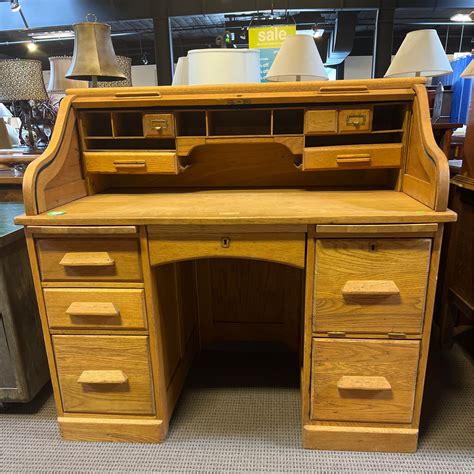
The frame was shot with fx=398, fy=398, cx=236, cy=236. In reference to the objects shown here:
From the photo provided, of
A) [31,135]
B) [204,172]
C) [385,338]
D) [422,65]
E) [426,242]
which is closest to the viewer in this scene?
[426,242]

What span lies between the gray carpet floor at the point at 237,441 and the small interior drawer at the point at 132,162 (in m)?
0.97

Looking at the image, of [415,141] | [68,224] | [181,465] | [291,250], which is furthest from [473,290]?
[68,224]

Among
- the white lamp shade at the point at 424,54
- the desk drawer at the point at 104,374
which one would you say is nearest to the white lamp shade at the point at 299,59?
the white lamp shade at the point at 424,54

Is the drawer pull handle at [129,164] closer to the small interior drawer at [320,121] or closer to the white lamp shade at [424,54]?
the small interior drawer at [320,121]

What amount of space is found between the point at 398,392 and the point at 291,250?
2.01 feet

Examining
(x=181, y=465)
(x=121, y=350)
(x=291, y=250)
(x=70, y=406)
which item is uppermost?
(x=291, y=250)

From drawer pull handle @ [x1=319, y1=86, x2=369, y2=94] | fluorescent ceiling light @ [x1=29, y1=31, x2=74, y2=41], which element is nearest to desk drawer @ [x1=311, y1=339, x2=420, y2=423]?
drawer pull handle @ [x1=319, y1=86, x2=369, y2=94]

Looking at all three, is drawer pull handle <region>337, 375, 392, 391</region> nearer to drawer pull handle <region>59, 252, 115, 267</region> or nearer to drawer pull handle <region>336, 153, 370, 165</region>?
drawer pull handle <region>336, 153, 370, 165</region>

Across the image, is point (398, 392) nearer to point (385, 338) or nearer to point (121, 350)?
point (385, 338)

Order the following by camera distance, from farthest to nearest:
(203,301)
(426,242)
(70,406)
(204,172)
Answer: (203,301) < (204,172) < (70,406) < (426,242)

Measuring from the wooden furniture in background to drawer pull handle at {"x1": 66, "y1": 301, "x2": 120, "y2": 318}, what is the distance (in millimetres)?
326

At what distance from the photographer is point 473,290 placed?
5.69ft

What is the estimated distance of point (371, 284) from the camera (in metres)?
1.23

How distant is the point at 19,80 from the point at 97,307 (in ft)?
4.69
